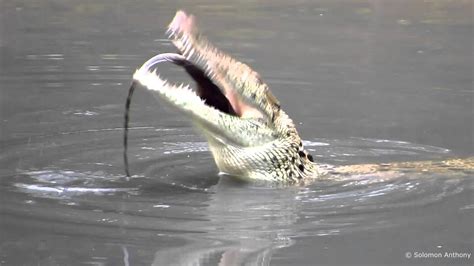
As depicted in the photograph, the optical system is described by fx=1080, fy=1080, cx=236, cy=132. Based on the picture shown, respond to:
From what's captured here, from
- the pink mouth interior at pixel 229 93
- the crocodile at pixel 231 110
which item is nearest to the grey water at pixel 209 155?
the crocodile at pixel 231 110

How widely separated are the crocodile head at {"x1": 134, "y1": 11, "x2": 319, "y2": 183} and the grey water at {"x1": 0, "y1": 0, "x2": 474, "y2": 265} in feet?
0.53

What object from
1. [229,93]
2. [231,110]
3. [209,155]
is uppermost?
[229,93]

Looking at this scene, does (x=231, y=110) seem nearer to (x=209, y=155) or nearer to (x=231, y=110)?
(x=231, y=110)

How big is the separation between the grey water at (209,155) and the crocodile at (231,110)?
16 centimetres

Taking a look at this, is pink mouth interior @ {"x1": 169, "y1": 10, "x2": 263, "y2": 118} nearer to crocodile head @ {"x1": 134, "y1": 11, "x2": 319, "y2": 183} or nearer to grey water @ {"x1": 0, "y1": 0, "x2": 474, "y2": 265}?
crocodile head @ {"x1": 134, "y1": 11, "x2": 319, "y2": 183}

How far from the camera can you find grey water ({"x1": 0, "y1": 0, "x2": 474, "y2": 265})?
5.74 m

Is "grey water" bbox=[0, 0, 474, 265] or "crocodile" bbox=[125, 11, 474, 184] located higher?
"crocodile" bbox=[125, 11, 474, 184]

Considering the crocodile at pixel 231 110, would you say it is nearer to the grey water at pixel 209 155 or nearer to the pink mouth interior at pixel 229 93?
the pink mouth interior at pixel 229 93

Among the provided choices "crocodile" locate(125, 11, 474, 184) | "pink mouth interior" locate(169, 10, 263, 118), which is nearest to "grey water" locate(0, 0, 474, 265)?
"crocodile" locate(125, 11, 474, 184)

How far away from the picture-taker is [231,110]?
22.5ft

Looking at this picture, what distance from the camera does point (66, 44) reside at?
1315 centimetres

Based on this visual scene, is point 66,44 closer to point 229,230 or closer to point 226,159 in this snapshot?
point 226,159

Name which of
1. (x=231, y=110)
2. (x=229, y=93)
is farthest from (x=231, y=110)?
(x=229, y=93)

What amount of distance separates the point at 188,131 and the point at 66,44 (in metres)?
4.69
